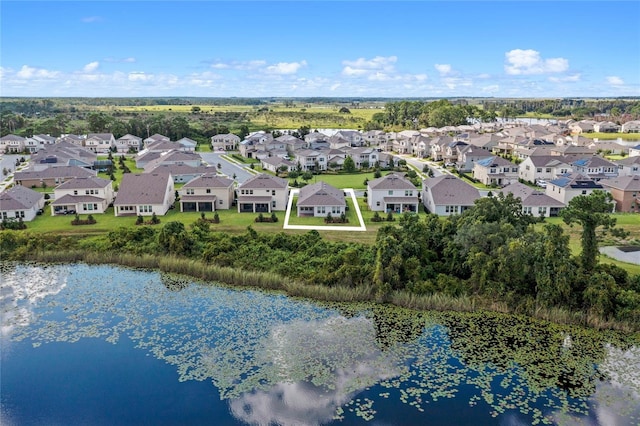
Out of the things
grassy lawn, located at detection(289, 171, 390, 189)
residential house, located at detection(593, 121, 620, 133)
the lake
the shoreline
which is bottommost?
the lake

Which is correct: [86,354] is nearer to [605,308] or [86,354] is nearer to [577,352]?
[577,352]

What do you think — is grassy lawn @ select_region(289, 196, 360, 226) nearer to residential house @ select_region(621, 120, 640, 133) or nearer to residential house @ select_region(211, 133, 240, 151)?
residential house @ select_region(211, 133, 240, 151)

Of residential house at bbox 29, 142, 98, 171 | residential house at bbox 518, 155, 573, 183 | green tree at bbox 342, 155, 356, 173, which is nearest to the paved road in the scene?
green tree at bbox 342, 155, 356, 173

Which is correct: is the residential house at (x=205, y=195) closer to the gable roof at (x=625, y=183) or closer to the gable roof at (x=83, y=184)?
the gable roof at (x=83, y=184)

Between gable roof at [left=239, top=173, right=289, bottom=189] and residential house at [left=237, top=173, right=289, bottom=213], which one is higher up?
gable roof at [left=239, top=173, right=289, bottom=189]

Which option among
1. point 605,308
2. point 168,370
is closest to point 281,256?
point 168,370

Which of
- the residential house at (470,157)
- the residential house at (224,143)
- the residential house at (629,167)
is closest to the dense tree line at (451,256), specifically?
the residential house at (629,167)
